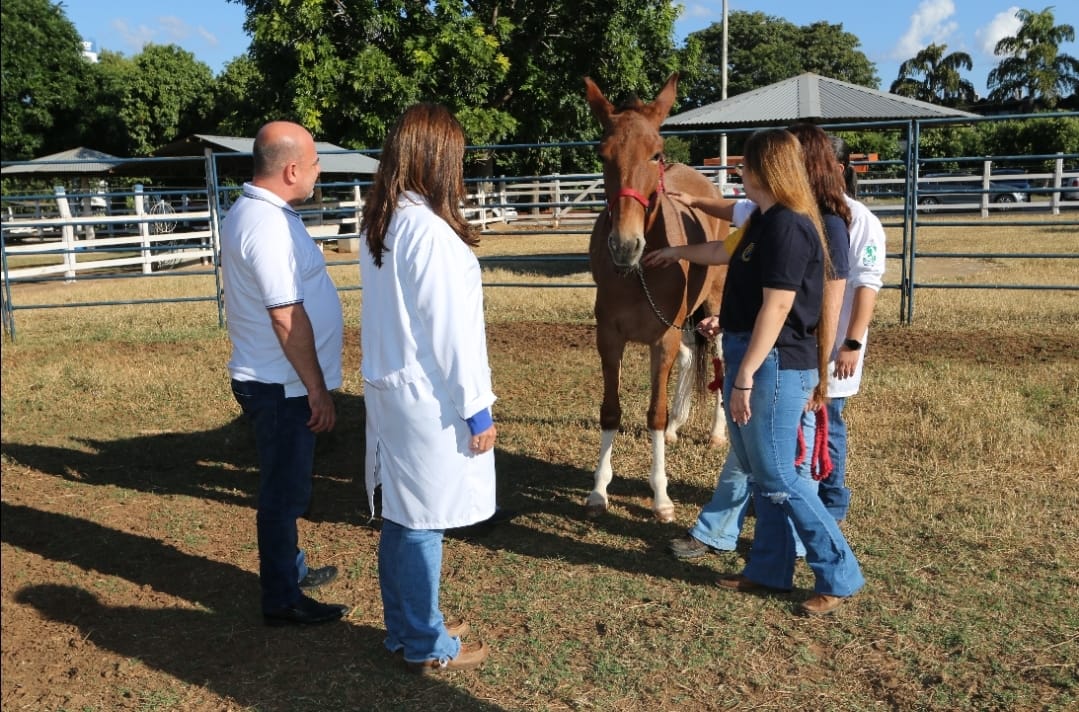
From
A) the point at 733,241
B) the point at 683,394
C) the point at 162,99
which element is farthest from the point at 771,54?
the point at 733,241

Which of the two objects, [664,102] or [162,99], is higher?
[162,99]

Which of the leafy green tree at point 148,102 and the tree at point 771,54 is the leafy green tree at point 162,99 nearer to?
the leafy green tree at point 148,102

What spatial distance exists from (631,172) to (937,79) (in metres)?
66.5

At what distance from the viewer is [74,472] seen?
5.27m

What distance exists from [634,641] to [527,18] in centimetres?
2220

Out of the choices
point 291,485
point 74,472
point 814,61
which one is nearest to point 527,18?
point 74,472

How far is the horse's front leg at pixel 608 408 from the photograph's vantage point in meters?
4.54

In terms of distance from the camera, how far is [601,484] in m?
4.53

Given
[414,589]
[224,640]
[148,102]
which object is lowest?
[224,640]

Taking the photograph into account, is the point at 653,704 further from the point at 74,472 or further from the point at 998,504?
the point at 74,472

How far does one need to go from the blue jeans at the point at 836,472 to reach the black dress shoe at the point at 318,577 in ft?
7.44

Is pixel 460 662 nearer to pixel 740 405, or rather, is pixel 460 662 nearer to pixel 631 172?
pixel 740 405

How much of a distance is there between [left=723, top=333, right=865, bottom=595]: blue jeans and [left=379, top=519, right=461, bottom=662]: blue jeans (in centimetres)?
121

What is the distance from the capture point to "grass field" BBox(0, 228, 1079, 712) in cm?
290
